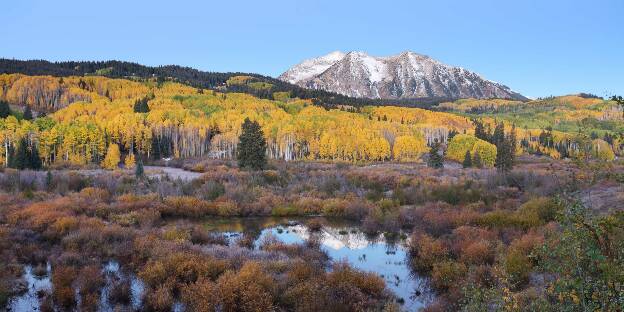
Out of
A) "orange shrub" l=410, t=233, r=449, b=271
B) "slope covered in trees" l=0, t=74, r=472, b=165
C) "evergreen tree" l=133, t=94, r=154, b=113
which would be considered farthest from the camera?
"evergreen tree" l=133, t=94, r=154, b=113

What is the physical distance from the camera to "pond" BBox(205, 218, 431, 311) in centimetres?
1641

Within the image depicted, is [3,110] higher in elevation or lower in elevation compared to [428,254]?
higher

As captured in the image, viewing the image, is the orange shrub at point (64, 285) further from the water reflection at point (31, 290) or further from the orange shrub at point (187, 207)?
the orange shrub at point (187, 207)

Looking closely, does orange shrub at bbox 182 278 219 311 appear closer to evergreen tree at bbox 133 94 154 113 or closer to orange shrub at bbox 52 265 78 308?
orange shrub at bbox 52 265 78 308

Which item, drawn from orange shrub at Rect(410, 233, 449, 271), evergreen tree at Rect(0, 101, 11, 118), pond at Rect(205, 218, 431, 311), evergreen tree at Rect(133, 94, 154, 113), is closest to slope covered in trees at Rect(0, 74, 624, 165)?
evergreen tree at Rect(133, 94, 154, 113)

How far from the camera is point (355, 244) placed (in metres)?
23.3

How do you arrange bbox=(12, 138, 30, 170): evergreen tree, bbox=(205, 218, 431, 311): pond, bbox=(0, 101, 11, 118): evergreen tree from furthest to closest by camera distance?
bbox=(0, 101, 11, 118): evergreen tree
bbox=(12, 138, 30, 170): evergreen tree
bbox=(205, 218, 431, 311): pond

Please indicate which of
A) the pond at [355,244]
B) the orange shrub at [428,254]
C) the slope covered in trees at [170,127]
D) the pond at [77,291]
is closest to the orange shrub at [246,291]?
the pond at [77,291]

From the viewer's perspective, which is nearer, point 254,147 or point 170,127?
point 254,147

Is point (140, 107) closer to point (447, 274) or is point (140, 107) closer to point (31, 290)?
point (31, 290)

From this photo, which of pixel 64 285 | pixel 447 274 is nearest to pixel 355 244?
pixel 447 274

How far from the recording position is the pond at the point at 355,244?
16.4 metres

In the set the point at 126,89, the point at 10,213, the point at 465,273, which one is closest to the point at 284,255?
the point at 465,273

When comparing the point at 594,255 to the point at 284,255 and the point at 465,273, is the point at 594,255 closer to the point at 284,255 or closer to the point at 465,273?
the point at 465,273
